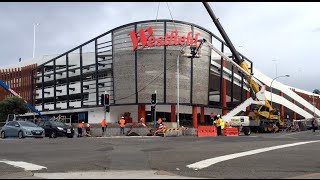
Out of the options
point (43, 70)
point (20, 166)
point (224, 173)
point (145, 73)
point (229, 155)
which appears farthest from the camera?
point (43, 70)

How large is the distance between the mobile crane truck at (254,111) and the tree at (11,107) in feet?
109

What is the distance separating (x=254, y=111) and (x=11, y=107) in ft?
116

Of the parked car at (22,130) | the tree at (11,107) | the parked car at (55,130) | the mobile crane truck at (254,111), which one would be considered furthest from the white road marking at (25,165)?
the tree at (11,107)

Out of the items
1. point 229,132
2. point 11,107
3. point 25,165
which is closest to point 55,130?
point 229,132

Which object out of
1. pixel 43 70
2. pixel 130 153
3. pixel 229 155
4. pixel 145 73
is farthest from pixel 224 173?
pixel 43 70

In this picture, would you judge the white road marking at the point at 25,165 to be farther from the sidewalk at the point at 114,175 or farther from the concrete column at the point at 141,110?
the concrete column at the point at 141,110

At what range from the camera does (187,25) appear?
201 feet

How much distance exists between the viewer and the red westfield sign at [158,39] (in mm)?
58562

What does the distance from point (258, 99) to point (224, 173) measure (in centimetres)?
3298

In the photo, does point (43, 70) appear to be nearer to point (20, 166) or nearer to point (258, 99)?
point (258, 99)

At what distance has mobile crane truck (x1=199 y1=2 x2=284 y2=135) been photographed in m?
40.7

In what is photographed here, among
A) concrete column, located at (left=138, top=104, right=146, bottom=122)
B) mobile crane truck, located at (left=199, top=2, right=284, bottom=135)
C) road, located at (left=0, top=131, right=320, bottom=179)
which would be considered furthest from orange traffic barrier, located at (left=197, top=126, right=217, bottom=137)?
concrete column, located at (left=138, top=104, right=146, bottom=122)

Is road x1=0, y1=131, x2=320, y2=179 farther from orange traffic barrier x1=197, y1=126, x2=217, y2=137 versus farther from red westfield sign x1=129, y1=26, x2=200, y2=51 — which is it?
red westfield sign x1=129, y1=26, x2=200, y2=51

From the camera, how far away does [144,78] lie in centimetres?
5897
